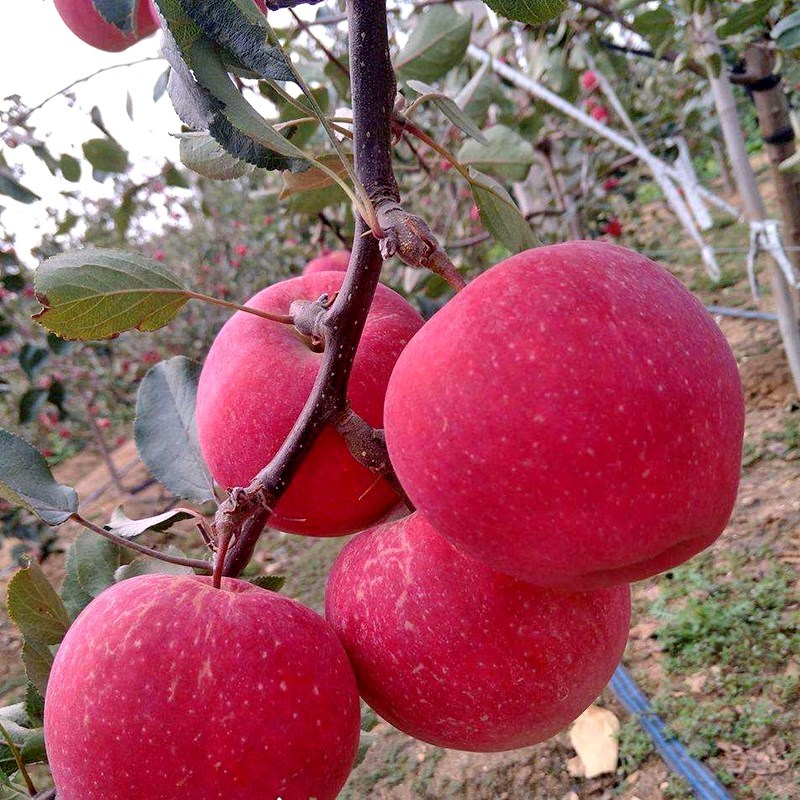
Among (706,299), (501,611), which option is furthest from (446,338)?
(706,299)

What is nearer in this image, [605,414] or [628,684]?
[605,414]

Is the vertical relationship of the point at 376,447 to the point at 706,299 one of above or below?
above

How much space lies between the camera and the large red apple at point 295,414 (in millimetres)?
628

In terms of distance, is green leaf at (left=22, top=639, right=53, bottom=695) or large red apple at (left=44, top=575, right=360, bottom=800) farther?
green leaf at (left=22, top=639, right=53, bottom=695)

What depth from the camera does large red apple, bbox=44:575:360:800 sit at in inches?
19.9

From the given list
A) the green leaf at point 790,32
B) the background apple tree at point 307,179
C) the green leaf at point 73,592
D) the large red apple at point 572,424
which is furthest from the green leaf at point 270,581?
the green leaf at point 790,32

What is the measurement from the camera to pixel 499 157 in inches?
46.9

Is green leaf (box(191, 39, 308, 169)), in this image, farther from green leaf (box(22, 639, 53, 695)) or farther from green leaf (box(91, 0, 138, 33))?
green leaf (box(22, 639, 53, 695))

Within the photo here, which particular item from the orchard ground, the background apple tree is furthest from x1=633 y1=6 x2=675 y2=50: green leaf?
the orchard ground

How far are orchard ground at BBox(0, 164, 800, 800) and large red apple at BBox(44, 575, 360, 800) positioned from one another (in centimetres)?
110

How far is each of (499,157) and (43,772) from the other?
1868 millimetres

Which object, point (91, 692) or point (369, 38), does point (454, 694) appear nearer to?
point (91, 692)

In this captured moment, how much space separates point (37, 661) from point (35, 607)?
6 centimetres

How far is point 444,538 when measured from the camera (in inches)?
21.7
